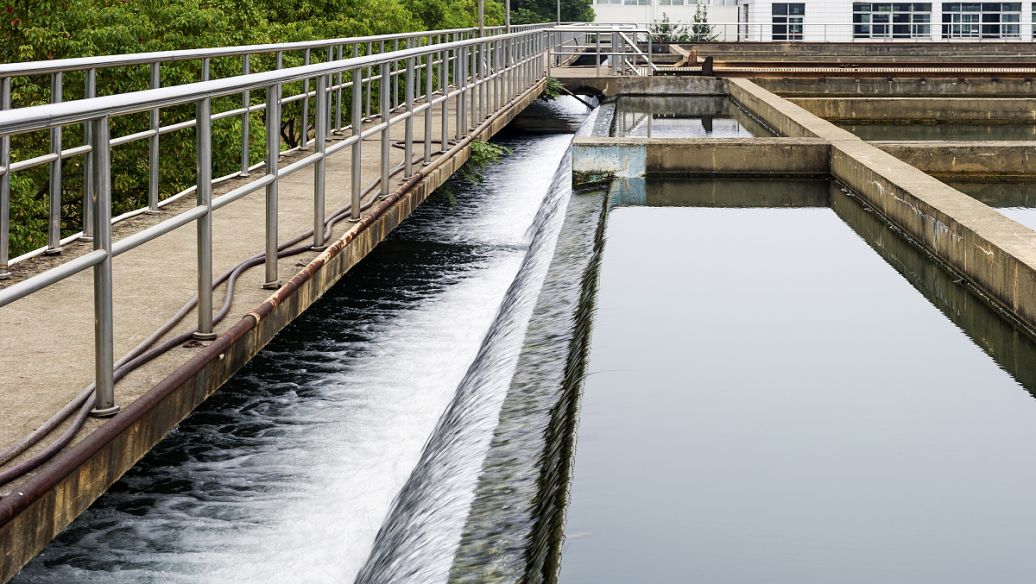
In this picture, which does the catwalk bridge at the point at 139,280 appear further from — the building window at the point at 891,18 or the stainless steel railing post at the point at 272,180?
the building window at the point at 891,18

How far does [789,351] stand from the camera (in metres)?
7.18

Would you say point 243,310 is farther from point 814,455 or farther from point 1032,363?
point 1032,363

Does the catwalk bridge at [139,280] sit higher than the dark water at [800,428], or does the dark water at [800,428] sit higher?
the catwalk bridge at [139,280]

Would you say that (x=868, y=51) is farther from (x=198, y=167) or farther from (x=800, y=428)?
(x=198, y=167)

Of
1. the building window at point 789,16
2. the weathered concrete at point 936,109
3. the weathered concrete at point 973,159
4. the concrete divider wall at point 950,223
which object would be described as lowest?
the concrete divider wall at point 950,223

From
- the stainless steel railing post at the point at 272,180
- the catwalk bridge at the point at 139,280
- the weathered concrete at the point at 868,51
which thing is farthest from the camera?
the weathered concrete at the point at 868,51

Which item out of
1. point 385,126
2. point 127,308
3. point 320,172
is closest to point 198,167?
point 127,308

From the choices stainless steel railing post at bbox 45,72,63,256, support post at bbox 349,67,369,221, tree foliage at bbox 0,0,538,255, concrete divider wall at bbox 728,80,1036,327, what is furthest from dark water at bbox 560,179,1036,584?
tree foliage at bbox 0,0,538,255

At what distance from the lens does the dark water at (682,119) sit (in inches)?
720

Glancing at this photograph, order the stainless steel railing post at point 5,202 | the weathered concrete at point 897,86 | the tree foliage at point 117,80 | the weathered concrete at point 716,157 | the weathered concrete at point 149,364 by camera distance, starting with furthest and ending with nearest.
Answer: the weathered concrete at point 897,86
the weathered concrete at point 716,157
the tree foliage at point 117,80
the stainless steel railing post at point 5,202
the weathered concrete at point 149,364

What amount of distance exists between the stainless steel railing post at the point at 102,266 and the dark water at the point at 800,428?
1678 mm

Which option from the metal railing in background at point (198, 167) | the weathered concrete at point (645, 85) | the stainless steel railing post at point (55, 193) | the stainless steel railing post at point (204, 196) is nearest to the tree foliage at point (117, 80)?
the metal railing in background at point (198, 167)

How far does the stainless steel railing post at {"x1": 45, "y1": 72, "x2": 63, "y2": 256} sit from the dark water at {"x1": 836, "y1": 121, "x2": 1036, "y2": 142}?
12.6 meters

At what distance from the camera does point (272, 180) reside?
667cm
